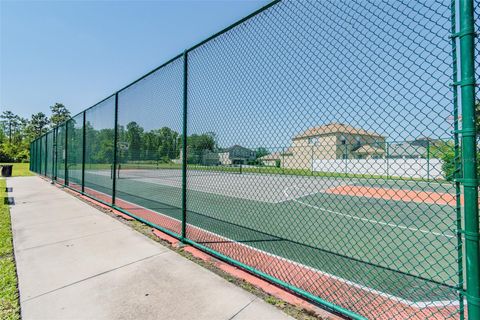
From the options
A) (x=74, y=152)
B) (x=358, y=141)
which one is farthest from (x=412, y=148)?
(x=74, y=152)

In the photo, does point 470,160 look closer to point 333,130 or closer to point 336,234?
point 333,130

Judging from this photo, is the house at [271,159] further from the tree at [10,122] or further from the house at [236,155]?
the tree at [10,122]

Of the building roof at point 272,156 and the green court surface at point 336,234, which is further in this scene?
the building roof at point 272,156

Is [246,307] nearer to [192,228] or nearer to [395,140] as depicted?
[395,140]

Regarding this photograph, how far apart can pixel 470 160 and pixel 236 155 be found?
284 cm

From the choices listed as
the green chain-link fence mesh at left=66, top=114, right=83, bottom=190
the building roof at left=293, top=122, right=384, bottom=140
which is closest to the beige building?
the building roof at left=293, top=122, right=384, bottom=140

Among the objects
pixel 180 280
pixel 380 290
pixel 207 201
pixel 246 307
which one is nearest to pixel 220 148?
pixel 180 280

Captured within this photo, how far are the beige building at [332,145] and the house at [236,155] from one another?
50cm

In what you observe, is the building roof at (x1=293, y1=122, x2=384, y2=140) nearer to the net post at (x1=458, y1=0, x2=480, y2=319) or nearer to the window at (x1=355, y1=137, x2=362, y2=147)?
the window at (x1=355, y1=137, x2=362, y2=147)

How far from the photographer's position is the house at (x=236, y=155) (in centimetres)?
380

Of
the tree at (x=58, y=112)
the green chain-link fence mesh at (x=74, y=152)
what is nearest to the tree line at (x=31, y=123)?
the tree at (x=58, y=112)

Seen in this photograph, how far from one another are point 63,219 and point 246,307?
5231 mm

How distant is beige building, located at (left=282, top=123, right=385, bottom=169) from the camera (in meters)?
2.69

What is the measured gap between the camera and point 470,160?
1722mm
